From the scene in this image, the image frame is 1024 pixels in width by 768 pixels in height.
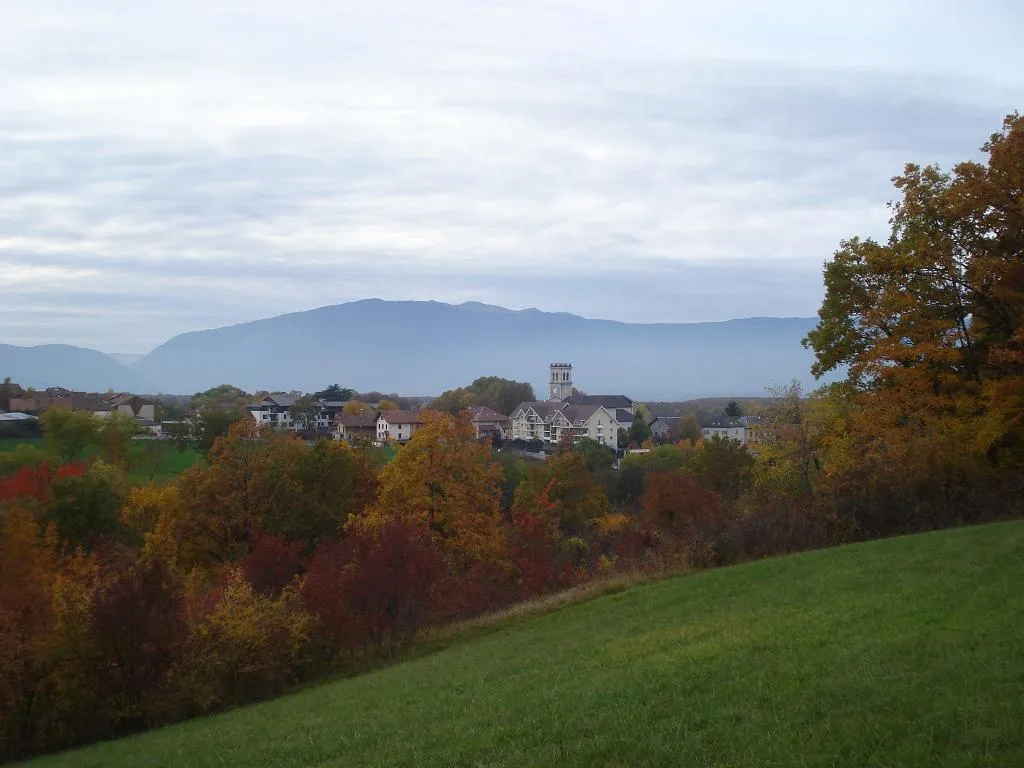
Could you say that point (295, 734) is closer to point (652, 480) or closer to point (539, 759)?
point (539, 759)

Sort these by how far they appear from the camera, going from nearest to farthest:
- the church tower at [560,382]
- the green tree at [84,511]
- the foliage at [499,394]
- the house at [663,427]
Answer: the green tree at [84,511] < the house at [663,427] < the foliage at [499,394] < the church tower at [560,382]

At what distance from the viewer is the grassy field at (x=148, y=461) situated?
71.1 metres

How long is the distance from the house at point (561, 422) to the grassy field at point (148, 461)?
53534 mm

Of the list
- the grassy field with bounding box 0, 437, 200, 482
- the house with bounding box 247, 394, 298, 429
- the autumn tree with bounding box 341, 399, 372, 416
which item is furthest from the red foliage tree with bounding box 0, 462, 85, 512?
the house with bounding box 247, 394, 298, 429

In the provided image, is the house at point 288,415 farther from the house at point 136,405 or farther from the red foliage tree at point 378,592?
the red foliage tree at point 378,592

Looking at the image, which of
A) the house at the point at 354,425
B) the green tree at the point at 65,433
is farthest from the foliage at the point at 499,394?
the green tree at the point at 65,433

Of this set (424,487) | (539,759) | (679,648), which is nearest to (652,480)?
(424,487)

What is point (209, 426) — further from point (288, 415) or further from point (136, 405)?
point (288, 415)

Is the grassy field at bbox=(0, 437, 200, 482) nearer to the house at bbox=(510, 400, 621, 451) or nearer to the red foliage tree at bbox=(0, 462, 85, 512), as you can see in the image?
the red foliage tree at bbox=(0, 462, 85, 512)

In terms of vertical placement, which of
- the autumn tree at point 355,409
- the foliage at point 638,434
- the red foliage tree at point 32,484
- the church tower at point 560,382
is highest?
the church tower at point 560,382

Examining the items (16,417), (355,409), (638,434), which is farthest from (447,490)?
(355,409)

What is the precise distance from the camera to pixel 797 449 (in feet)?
110

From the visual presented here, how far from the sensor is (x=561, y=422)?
12838 centimetres

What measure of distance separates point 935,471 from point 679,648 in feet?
44.0
